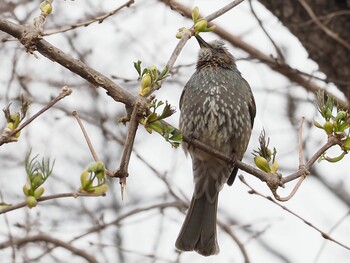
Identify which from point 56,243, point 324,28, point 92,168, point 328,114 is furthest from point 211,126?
point 92,168

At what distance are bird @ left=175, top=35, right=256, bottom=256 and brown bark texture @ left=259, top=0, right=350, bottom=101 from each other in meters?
0.49

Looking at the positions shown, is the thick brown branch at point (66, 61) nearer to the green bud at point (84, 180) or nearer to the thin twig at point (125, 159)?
the thin twig at point (125, 159)

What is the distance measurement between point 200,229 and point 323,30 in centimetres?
152

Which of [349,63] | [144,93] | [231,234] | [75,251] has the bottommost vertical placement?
[144,93]

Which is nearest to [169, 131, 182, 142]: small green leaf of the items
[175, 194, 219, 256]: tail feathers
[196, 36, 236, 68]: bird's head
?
[175, 194, 219, 256]: tail feathers

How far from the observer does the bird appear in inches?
171

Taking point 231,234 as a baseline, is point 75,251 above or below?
below

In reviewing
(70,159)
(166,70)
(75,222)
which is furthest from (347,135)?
(70,159)

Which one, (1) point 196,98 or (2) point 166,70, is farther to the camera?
(1) point 196,98

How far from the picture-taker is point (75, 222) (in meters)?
6.74

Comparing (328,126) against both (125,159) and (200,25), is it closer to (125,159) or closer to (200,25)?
(200,25)

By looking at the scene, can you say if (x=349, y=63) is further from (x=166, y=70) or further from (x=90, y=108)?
(x=90, y=108)

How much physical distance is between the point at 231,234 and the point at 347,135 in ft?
6.14

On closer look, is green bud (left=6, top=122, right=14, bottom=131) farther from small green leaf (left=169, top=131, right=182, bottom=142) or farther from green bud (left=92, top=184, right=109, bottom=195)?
small green leaf (left=169, top=131, right=182, bottom=142)
